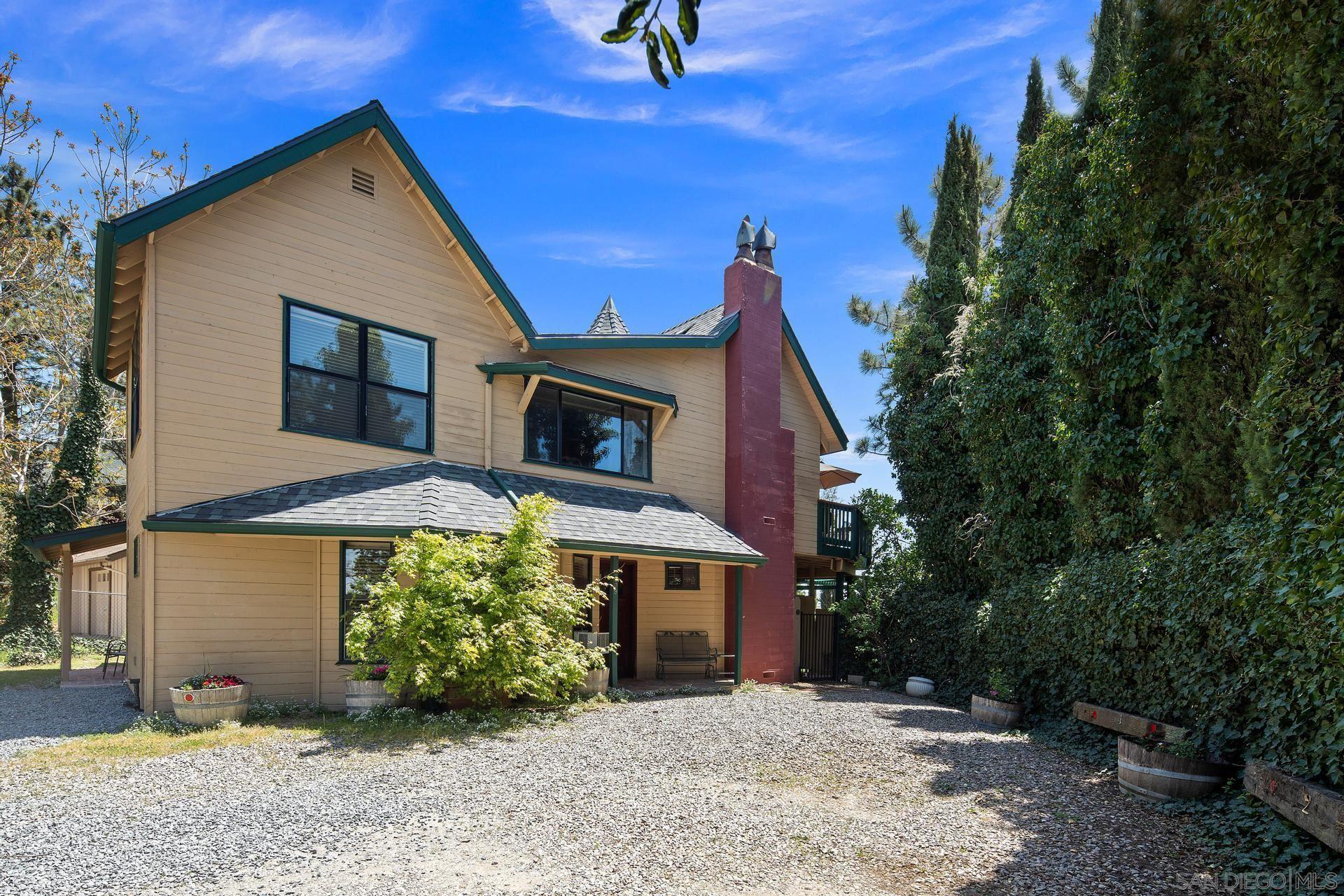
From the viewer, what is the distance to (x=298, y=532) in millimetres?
9539

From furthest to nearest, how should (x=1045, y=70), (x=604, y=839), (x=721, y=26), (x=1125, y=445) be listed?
(x=1045, y=70)
(x=1125, y=445)
(x=604, y=839)
(x=721, y=26)

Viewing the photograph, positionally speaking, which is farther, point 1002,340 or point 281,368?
point 1002,340

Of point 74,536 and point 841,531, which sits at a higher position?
point 74,536

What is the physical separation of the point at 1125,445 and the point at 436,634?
923 centimetres

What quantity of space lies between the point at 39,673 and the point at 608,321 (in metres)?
14.1

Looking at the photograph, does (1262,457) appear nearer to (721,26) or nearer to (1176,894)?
(1176,894)

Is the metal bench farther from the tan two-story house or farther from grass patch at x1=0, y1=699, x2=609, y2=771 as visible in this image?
grass patch at x1=0, y1=699, x2=609, y2=771

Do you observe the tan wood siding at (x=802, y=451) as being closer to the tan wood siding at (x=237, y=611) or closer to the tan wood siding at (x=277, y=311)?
the tan wood siding at (x=277, y=311)

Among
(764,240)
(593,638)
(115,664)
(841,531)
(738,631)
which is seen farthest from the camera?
(841,531)

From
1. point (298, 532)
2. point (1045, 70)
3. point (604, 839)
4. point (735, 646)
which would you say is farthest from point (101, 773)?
point (1045, 70)

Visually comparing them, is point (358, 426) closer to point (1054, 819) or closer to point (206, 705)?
point (206, 705)

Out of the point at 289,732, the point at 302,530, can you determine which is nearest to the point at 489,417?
the point at 302,530

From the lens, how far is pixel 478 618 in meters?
9.30

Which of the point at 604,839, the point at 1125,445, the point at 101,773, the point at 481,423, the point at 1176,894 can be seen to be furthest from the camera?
the point at 481,423
